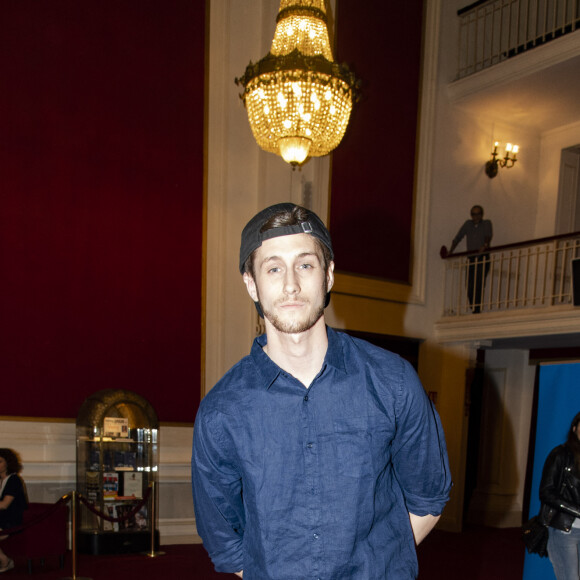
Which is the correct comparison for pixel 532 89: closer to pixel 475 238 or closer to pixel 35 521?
pixel 475 238

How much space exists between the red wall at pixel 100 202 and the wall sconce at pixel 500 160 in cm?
486

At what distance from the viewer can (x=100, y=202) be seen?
6.80m

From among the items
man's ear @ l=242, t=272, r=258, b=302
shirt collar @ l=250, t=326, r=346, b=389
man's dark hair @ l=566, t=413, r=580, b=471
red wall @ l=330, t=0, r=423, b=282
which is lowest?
man's dark hair @ l=566, t=413, r=580, b=471

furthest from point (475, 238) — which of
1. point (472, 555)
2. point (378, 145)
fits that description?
point (472, 555)

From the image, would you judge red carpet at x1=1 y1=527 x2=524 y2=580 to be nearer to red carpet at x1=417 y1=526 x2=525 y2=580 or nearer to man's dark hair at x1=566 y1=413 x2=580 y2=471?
red carpet at x1=417 y1=526 x2=525 y2=580

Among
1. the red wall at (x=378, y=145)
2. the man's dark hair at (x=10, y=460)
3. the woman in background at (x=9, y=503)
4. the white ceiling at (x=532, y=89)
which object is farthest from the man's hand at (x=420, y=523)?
the white ceiling at (x=532, y=89)

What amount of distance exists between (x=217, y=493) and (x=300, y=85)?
4010mm

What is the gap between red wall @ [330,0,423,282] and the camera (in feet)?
27.6

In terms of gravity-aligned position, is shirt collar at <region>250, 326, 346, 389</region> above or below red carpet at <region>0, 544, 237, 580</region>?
above

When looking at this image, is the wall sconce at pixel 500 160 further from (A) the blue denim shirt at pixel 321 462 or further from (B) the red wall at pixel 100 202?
(A) the blue denim shirt at pixel 321 462

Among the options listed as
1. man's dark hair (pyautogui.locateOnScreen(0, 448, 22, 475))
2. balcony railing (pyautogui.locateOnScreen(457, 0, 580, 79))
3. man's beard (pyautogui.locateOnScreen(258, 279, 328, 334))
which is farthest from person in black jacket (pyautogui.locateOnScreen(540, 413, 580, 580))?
balcony railing (pyautogui.locateOnScreen(457, 0, 580, 79))

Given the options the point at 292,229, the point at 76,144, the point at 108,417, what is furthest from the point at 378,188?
the point at 292,229

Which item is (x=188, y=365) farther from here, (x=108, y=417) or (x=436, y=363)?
(x=436, y=363)

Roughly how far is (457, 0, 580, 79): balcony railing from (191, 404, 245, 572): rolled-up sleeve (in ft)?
28.5
